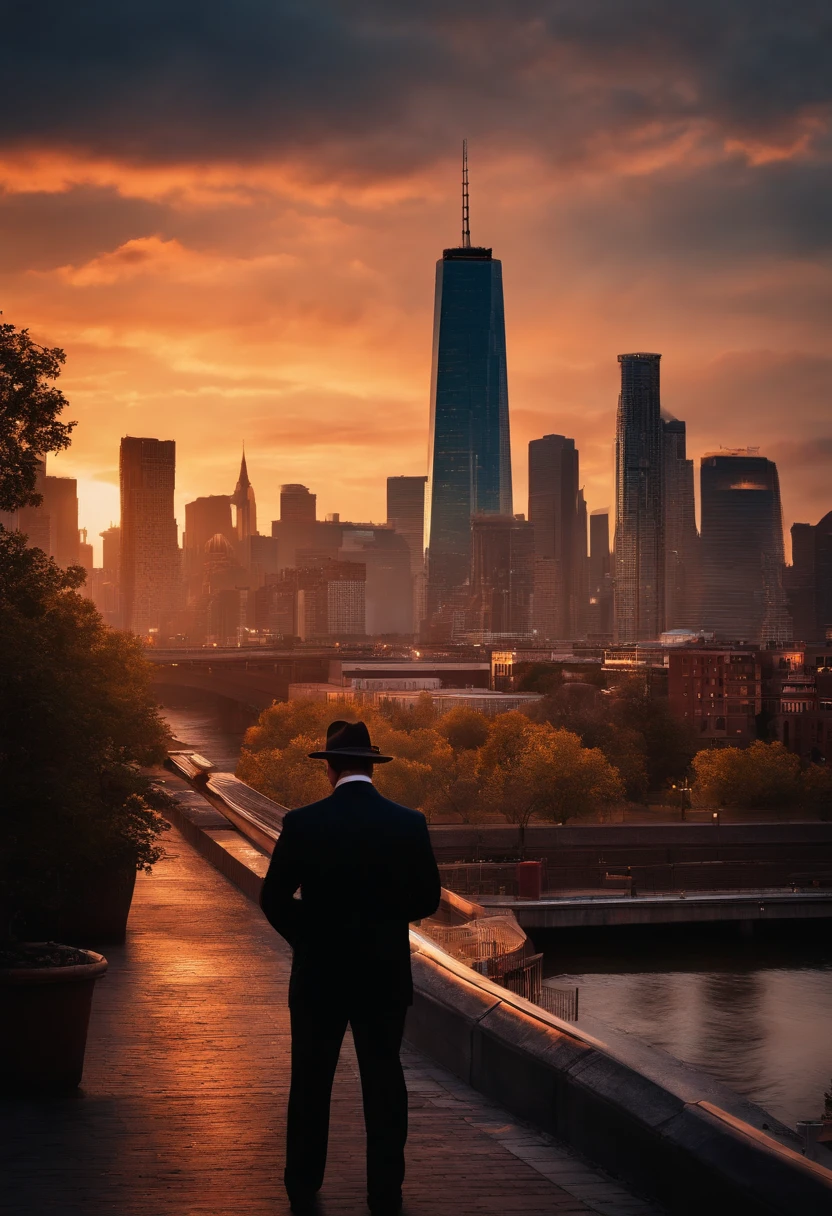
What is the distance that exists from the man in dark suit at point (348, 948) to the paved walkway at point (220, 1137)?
407 mm

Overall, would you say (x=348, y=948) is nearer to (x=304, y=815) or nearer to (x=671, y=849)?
(x=304, y=815)

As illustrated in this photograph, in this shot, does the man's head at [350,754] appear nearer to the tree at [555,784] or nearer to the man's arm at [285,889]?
the man's arm at [285,889]

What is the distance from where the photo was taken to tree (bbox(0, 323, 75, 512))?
1766cm

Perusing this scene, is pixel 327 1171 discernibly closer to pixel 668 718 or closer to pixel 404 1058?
pixel 404 1058

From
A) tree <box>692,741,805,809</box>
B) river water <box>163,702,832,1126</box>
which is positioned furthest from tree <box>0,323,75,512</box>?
tree <box>692,741,805,809</box>

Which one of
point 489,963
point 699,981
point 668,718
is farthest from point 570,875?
point 489,963

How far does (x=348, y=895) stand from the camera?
643 cm

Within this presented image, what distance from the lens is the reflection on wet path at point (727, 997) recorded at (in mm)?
43812

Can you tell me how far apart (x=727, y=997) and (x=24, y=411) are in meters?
44.8

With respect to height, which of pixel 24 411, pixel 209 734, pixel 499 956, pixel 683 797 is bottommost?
pixel 683 797

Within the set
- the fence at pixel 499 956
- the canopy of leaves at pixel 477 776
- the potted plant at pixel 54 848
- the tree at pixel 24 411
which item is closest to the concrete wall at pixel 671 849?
the canopy of leaves at pixel 477 776

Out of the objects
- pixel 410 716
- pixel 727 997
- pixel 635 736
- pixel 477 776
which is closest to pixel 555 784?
pixel 477 776

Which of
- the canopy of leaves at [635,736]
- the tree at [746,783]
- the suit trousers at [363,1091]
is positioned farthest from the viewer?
the canopy of leaves at [635,736]

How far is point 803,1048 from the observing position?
46.6m
